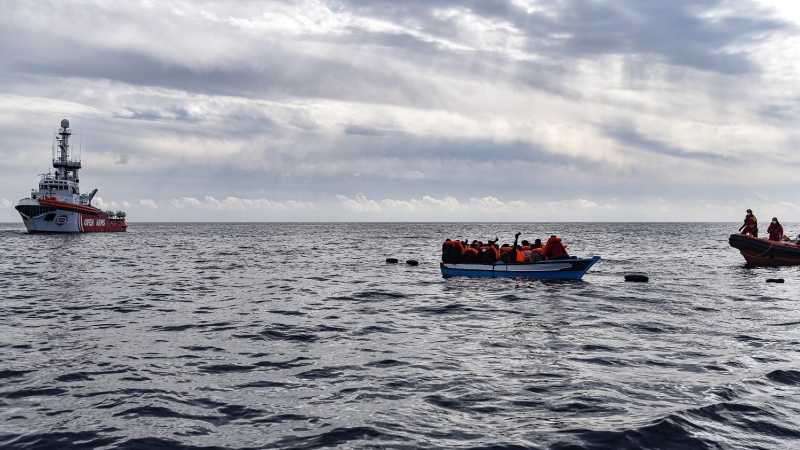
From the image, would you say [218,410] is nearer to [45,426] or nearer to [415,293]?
[45,426]

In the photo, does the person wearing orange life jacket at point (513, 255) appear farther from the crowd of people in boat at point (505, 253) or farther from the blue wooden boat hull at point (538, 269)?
the blue wooden boat hull at point (538, 269)

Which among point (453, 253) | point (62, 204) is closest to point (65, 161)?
point (62, 204)

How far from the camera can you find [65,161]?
105812mm

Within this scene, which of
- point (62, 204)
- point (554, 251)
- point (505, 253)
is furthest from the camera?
point (62, 204)

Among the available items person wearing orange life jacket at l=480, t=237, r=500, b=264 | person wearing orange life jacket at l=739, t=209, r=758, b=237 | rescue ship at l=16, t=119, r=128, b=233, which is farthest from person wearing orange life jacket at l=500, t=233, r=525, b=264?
rescue ship at l=16, t=119, r=128, b=233

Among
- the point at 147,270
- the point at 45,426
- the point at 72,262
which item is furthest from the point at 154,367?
the point at 72,262

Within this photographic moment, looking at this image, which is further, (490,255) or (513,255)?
(490,255)

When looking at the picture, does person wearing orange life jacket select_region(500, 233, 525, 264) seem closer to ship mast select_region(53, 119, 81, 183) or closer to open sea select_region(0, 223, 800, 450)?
open sea select_region(0, 223, 800, 450)

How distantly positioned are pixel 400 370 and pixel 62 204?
335 feet

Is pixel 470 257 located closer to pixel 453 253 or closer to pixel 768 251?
pixel 453 253

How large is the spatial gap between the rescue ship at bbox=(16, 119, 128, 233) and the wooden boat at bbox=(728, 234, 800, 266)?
330 ft

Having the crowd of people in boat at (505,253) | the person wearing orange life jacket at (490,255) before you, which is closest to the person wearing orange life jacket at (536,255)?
the crowd of people in boat at (505,253)

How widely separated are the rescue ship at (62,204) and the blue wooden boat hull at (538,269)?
89.6 m

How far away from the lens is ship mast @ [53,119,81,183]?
105 m
